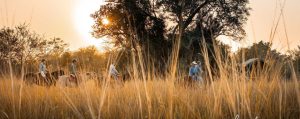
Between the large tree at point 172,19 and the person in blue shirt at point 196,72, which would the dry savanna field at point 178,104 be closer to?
the person in blue shirt at point 196,72

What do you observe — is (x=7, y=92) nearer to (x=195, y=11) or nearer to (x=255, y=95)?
(x=255, y=95)

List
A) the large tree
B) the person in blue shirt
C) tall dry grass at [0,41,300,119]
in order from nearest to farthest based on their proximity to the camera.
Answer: tall dry grass at [0,41,300,119] < the person in blue shirt < the large tree

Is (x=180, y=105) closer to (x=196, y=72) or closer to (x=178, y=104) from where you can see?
(x=178, y=104)

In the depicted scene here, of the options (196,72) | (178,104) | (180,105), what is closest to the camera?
(180,105)

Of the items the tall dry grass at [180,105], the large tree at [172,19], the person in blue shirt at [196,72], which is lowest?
the tall dry grass at [180,105]

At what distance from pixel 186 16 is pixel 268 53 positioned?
22.5 meters

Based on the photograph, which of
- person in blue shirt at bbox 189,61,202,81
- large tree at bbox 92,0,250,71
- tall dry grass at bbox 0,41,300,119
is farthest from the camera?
large tree at bbox 92,0,250,71

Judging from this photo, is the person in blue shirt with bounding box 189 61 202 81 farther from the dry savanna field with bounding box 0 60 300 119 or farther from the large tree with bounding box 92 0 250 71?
the large tree with bounding box 92 0 250 71

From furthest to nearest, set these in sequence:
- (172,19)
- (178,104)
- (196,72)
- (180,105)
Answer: (172,19) < (196,72) < (178,104) < (180,105)

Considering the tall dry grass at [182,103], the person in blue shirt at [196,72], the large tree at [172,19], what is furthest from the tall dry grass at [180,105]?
the large tree at [172,19]

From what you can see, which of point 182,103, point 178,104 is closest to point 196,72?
point 178,104

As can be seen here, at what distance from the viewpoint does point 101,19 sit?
29219mm

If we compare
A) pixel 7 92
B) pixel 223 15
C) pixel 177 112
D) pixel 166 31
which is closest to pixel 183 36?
pixel 166 31

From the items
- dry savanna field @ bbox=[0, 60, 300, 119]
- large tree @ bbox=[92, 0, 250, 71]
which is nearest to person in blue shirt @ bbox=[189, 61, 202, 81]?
dry savanna field @ bbox=[0, 60, 300, 119]
